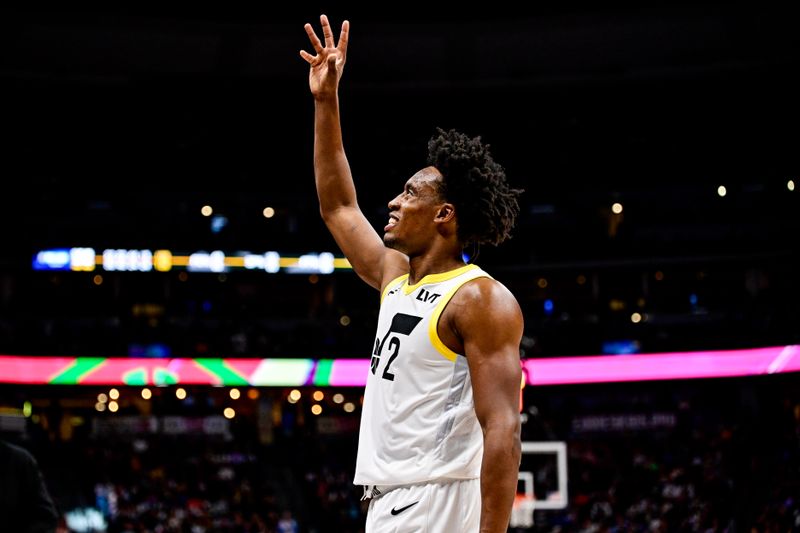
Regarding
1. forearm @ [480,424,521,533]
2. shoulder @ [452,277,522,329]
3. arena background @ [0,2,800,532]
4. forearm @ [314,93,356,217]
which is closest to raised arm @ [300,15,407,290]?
forearm @ [314,93,356,217]

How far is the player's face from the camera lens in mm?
3740

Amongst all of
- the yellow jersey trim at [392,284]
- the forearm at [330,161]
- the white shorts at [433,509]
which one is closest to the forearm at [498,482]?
the white shorts at [433,509]

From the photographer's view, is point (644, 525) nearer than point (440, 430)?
No

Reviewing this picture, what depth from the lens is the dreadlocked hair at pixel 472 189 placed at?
3748 millimetres

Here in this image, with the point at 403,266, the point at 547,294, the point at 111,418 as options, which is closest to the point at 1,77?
the point at 111,418

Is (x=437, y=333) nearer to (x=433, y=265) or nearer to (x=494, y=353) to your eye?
(x=494, y=353)

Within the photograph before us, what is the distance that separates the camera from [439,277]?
3.68 m

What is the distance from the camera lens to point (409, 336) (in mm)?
3531

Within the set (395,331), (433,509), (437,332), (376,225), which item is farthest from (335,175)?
(376,225)

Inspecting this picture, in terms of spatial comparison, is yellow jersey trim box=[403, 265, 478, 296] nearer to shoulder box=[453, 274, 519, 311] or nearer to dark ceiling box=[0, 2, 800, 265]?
shoulder box=[453, 274, 519, 311]

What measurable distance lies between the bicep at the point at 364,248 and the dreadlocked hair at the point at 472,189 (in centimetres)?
37

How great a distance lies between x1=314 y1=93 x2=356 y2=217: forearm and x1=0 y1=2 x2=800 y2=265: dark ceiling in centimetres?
1964

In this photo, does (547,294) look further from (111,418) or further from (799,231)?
(111,418)

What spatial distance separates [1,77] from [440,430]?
23632 mm
